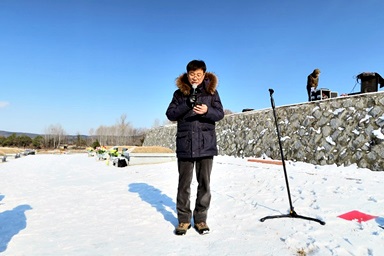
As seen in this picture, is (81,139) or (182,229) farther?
(81,139)

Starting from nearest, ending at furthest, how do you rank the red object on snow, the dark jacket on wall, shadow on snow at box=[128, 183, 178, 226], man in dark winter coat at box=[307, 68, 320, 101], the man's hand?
1. the man's hand
2. the dark jacket on wall
3. the red object on snow
4. shadow on snow at box=[128, 183, 178, 226]
5. man in dark winter coat at box=[307, 68, 320, 101]

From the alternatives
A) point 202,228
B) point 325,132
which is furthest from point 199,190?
point 325,132

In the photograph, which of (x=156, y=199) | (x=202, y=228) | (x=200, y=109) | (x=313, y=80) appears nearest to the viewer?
(x=200, y=109)

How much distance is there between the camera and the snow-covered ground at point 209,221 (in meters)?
2.36

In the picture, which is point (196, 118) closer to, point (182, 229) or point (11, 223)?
point (182, 229)

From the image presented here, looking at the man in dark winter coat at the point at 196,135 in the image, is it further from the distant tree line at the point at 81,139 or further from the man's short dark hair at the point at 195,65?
the distant tree line at the point at 81,139

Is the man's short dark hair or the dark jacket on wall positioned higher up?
the man's short dark hair

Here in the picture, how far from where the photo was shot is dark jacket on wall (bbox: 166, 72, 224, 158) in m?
2.78

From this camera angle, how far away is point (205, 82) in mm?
2898

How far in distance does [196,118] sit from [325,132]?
6.70 m

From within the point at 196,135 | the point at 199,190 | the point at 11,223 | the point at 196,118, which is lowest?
the point at 11,223

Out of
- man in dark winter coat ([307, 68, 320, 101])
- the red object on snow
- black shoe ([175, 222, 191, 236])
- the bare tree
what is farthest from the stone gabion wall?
the bare tree

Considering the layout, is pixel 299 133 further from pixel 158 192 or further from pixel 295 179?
pixel 158 192

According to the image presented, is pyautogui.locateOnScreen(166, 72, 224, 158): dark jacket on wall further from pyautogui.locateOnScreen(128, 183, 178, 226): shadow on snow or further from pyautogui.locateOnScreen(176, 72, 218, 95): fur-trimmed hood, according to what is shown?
pyautogui.locateOnScreen(128, 183, 178, 226): shadow on snow
